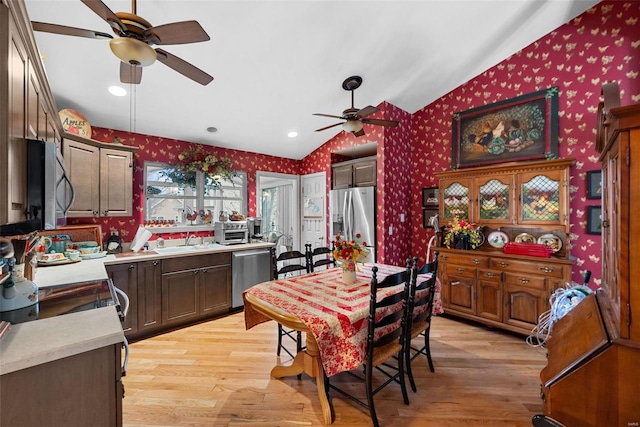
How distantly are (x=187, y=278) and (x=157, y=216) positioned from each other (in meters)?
1.10

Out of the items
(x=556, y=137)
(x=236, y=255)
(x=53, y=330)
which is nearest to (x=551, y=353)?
(x=556, y=137)

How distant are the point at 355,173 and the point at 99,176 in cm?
336

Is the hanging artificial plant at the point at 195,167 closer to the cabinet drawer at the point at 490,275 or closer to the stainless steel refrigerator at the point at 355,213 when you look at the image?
the stainless steel refrigerator at the point at 355,213

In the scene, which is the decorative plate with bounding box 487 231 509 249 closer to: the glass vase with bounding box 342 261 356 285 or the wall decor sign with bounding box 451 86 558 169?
the wall decor sign with bounding box 451 86 558 169

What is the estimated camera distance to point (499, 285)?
3.13 meters

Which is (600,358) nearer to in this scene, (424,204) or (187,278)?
(424,204)

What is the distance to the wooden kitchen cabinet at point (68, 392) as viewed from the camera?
1.06 m

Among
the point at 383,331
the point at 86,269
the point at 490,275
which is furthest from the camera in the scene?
the point at 490,275

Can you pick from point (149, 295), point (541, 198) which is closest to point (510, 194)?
point (541, 198)

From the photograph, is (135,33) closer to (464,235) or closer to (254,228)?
(254,228)

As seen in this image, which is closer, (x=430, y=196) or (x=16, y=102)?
(x=16, y=102)

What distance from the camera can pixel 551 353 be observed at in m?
1.75

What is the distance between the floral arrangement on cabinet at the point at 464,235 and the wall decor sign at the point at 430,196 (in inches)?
23.8

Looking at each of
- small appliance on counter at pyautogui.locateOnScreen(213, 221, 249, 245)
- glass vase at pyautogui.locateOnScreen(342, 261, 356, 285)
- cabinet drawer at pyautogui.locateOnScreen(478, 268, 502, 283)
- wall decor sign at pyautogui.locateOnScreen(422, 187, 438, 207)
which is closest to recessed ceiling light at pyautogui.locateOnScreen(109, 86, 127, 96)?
small appliance on counter at pyautogui.locateOnScreen(213, 221, 249, 245)
